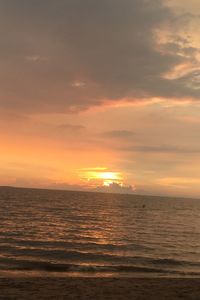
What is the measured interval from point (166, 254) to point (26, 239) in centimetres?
1551

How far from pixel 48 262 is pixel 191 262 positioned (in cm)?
1278

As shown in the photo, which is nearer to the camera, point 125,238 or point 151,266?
point 151,266

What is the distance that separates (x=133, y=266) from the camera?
96.4ft

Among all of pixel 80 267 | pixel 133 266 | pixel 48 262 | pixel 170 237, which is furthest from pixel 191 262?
pixel 170 237
